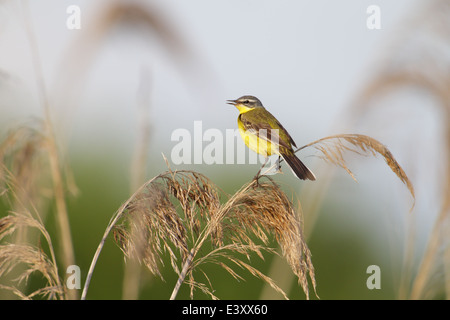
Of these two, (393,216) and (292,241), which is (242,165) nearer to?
(393,216)

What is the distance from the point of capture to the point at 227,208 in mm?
3197

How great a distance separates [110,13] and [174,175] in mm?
997

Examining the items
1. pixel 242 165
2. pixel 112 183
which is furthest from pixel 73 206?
pixel 242 165

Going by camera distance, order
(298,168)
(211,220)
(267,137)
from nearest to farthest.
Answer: (211,220) → (298,168) → (267,137)

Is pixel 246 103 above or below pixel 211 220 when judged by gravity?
above

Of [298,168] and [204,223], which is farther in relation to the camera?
[298,168]

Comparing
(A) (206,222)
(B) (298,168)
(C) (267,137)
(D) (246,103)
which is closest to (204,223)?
(A) (206,222)

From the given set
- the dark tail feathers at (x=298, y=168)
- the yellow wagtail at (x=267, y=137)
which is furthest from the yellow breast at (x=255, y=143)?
the dark tail feathers at (x=298, y=168)

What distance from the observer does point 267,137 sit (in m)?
5.05

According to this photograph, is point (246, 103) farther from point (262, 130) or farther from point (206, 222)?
point (206, 222)

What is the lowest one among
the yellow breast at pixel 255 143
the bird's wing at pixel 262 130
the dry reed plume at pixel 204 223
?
the dry reed plume at pixel 204 223

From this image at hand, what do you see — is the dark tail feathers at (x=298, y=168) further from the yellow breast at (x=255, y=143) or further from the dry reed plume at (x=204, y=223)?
the dry reed plume at (x=204, y=223)

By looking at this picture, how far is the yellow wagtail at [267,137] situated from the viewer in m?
4.50

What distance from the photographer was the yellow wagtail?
4504 mm
